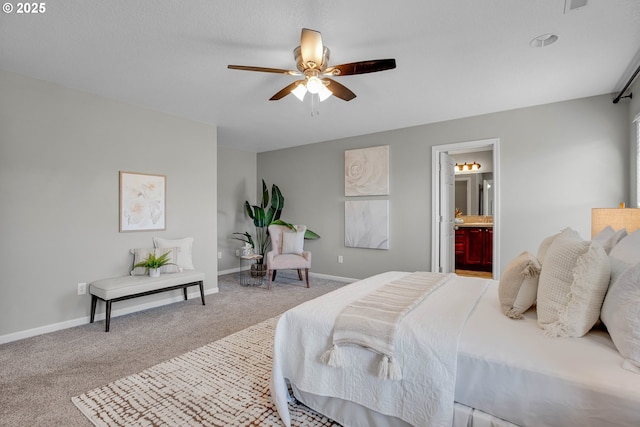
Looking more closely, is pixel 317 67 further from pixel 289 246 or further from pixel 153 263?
pixel 289 246

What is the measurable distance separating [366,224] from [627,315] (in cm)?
384

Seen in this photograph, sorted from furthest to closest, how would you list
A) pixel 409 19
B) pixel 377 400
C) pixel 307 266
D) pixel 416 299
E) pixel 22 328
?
pixel 307 266 → pixel 22 328 → pixel 409 19 → pixel 416 299 → pixel 377 400

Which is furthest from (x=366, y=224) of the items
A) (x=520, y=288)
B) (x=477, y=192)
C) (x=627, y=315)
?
(x=627, y=315)

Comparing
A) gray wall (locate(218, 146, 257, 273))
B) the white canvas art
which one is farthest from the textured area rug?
gray wall (locate(218, 146, 257, 273))

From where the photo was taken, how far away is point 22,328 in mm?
2842

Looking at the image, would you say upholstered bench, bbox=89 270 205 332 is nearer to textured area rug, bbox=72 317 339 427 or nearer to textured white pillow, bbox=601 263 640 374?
textured area rug, bbox=72 317 339 427

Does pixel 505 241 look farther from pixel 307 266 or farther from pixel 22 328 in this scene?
pixel 22 328

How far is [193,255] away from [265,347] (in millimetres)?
2167

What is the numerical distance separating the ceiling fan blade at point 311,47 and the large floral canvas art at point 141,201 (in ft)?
8.84

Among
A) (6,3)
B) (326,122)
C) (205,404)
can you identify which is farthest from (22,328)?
(326,122)

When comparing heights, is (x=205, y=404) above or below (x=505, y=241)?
below

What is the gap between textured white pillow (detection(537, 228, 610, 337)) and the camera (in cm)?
133

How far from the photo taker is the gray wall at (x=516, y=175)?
3367mm

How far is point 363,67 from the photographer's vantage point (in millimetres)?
2109
